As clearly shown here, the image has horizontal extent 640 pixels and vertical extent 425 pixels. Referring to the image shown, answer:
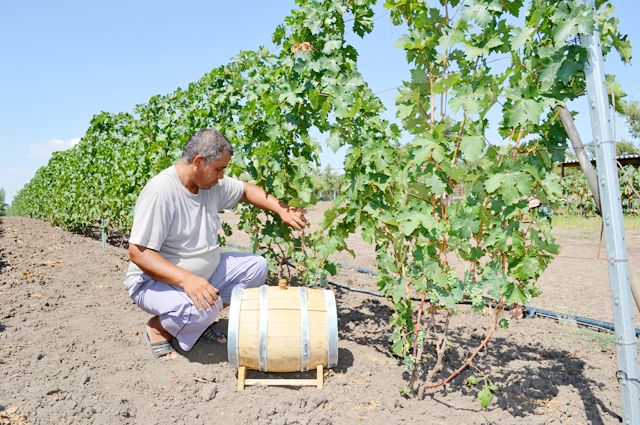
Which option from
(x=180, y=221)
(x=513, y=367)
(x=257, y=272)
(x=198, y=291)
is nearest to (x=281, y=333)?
(x=198, y=291)

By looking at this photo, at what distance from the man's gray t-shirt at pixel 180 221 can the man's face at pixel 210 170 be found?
147 mm

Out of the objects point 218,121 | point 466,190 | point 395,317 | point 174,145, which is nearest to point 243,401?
point 395,317

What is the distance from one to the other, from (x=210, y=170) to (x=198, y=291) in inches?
31.6

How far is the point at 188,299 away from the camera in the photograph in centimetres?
343

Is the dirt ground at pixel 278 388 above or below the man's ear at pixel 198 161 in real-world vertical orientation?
below

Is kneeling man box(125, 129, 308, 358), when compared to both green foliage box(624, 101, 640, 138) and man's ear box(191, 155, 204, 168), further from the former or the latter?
green foliage box(624, 101, 640, 138)

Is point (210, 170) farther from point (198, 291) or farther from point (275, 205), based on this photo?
point (198, 291)

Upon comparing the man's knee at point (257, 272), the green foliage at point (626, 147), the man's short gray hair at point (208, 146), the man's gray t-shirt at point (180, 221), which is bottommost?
the man's knee at point (257, 272)

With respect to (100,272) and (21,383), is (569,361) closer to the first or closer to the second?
(21,383)

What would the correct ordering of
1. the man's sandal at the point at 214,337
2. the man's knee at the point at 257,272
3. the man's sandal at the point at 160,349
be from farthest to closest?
the man's sandal at the point at 214,337
the man's knee at the point at 257,272
the man's sandal at the point at 160,349

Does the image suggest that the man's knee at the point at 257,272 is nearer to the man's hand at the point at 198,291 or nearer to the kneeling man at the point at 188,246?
the kneeling man at the point at 188,246

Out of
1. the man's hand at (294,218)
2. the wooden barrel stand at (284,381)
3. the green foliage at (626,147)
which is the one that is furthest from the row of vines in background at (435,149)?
the green foliage at (626,147)

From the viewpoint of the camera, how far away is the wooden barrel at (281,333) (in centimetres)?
304

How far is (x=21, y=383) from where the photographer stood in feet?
10.8
